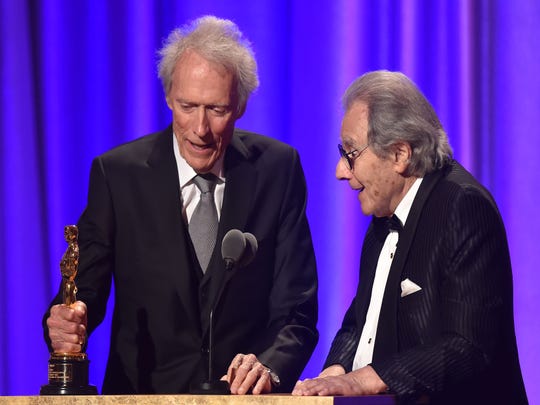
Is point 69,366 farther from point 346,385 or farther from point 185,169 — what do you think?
point 185,169

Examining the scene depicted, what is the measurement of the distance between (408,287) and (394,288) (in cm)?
5

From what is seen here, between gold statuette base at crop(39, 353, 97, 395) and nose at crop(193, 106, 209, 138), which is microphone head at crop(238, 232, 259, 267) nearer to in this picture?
gold statuette base at crop(39, 353, 97, 395)

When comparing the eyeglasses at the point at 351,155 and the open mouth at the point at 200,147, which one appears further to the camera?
the open mouth at the point at 200,147

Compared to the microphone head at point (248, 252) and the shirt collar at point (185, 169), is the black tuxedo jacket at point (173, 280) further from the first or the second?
the microphone head at point (248, 252)

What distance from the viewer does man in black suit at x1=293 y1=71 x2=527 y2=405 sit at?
2.79 metres

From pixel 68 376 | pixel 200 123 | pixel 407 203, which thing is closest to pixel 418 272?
pixel 407 203

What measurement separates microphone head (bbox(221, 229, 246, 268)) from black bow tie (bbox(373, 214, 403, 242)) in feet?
1.91

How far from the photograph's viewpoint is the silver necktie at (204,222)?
3469 mm

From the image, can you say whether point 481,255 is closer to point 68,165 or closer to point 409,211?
point 409,211

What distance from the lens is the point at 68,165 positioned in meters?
5.00

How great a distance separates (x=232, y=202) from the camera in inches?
138

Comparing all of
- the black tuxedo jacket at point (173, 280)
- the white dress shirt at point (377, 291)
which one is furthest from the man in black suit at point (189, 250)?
the white dress shirt at point (377, 291)

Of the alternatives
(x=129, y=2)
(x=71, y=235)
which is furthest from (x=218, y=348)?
(x=129, y=2)

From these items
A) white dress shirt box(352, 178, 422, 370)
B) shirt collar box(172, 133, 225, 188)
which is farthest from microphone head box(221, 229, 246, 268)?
shirt collar box(172, 133, 225, 188)
